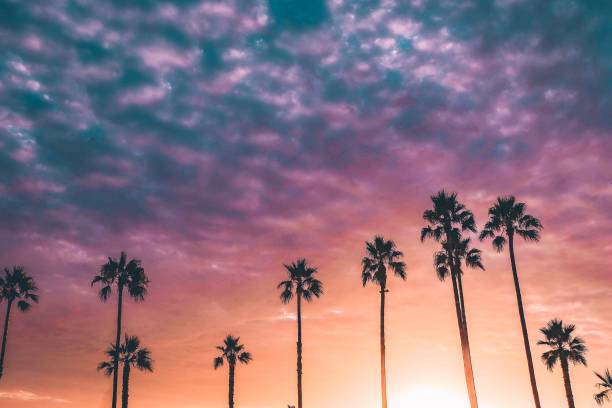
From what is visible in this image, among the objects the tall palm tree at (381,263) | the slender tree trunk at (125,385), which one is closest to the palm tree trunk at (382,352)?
the tall palm tree at (381,263)

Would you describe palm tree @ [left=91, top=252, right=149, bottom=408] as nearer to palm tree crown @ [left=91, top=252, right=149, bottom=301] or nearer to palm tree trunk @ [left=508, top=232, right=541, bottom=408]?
palm tree crown @ [left=91, top=252, right=149, bottom=301]

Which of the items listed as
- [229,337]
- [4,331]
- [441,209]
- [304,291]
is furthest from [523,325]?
[4,331]

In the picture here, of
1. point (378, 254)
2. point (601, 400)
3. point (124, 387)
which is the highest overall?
point (378, 254)

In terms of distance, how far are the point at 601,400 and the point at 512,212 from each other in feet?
57.8

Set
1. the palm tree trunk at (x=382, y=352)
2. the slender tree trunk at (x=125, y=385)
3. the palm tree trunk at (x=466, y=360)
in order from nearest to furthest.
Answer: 1. the palm tree trunk at (x=466, y=360)
2. the palm tree trunk at (x=382, y=352)
3. the slender tree trunk at (x=125, y=385)

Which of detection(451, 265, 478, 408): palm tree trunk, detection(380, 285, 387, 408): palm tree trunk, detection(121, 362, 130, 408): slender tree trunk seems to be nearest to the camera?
detection(451, 265, 478, 408): palm tree trunk

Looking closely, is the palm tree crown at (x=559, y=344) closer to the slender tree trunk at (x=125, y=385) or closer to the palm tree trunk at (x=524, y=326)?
the palm tree trunk at (x=524, y=326)

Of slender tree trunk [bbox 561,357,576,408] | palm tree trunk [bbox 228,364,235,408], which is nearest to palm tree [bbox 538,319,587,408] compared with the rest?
slender tree trunk [bbox 561,357,576,408]

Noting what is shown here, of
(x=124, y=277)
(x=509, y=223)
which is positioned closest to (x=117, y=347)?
(x=124, y=277)

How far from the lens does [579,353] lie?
49969mm

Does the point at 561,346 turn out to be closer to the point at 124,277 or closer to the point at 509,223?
the point at 509,223

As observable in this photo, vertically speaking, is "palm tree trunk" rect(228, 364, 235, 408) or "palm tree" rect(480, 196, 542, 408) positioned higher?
"palm tree" rect(480, 196, 542, 408)

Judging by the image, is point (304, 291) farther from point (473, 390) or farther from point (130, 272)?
point (473, 390)

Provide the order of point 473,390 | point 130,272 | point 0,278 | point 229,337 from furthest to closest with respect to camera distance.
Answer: point 229,337
point 0,278
point 130,272
point 473,390
